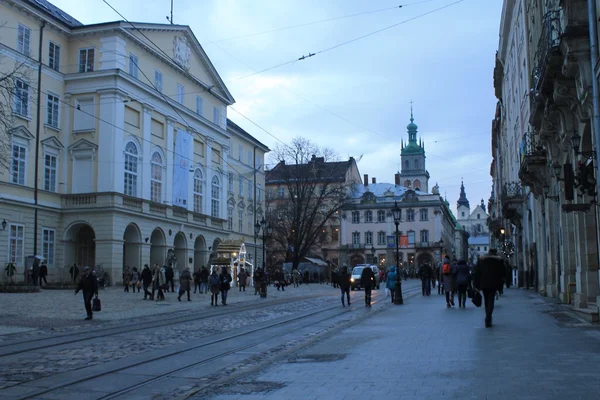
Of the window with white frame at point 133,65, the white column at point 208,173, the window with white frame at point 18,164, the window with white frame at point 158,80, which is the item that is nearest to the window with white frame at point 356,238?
the white column at point 208,173

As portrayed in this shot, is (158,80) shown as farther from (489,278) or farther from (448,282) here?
(489,278)

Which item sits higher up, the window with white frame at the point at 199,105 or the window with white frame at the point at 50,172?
the window with white frame at the point at 199,105

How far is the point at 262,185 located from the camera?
251 feet

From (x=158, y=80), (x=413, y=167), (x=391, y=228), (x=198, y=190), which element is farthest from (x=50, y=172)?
(x=413, y=167)

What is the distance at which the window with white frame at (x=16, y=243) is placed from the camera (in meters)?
38.7

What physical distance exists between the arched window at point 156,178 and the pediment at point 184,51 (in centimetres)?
664

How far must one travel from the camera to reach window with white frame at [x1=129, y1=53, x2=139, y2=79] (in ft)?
152

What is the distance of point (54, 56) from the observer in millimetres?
43781

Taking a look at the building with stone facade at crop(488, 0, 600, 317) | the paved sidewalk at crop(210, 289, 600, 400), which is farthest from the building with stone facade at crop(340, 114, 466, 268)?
the paved sidewalk at crop(210, 289, 600, 400)

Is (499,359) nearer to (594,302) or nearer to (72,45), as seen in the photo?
(594,302)

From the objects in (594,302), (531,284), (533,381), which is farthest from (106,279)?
(533,381)

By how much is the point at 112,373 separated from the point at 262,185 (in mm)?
66672

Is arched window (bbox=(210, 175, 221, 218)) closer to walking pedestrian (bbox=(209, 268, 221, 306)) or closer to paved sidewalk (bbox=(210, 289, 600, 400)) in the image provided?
walking pedestrian (bbox=(209, 268, 221, 306))

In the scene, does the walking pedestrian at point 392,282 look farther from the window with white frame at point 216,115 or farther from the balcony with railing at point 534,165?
the window with white frame at point 216,115
